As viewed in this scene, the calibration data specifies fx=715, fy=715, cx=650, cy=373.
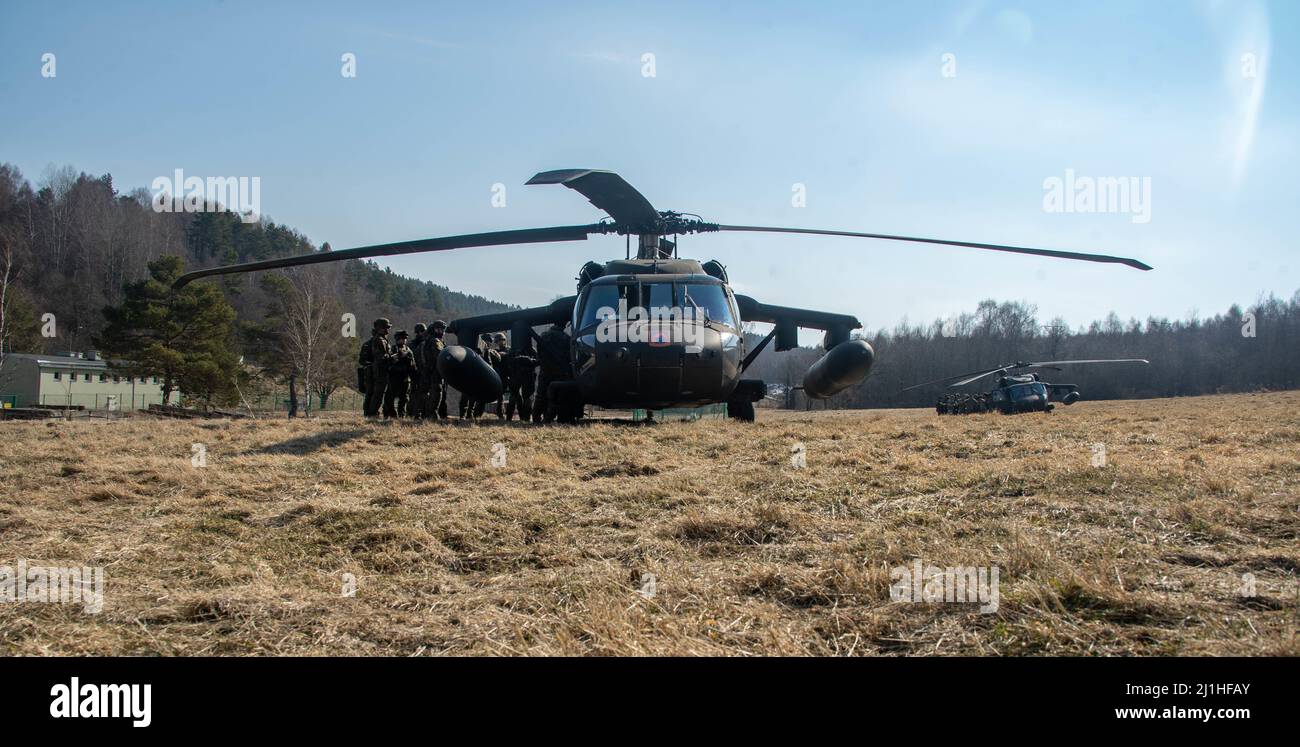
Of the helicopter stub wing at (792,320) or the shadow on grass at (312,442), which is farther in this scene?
the helicopter stub wing at (792,320)

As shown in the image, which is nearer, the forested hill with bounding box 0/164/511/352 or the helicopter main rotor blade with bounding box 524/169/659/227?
the helicopter main rotor blade with bounding box 524/169/659/227

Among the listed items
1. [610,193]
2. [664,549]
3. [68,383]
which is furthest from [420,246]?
[68,383]

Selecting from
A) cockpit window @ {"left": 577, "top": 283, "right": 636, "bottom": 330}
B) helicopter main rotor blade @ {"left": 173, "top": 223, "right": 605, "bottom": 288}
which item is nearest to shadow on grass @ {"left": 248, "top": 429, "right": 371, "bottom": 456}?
helicopter main rotor blade @ {"left": 173, "top": 223, "right": 605, "bottom": 288}

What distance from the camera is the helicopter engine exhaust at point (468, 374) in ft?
31.4

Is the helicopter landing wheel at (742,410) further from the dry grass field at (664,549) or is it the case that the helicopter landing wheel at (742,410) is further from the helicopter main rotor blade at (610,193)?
the dry grass field at (664,549)

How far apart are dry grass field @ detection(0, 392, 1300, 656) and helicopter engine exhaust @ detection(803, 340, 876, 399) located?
2.18 metres

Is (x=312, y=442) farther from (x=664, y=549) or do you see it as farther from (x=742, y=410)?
(x=742, y=410)

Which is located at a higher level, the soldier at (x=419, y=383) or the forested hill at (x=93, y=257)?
the forested hill at (x=93, y=257)

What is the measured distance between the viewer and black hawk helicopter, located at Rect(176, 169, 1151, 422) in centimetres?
894

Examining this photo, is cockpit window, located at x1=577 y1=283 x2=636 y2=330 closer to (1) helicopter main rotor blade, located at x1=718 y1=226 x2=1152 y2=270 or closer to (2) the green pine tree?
(1) helicopter main rotor blade, located at x1=718 y1=226 x2=1152 y2=270

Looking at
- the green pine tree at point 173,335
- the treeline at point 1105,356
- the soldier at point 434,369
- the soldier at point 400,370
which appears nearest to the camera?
the soldier at point 434,369

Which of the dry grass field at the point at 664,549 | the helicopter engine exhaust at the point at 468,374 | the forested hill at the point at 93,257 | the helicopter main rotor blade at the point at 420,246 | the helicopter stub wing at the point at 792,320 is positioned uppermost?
the forested hill at the point at 93,257

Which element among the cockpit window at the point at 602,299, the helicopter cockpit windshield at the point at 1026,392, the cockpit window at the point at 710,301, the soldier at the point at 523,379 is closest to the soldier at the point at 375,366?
the soldier at the point at 523,379

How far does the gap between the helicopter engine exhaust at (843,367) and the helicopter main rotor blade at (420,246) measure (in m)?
3.84
